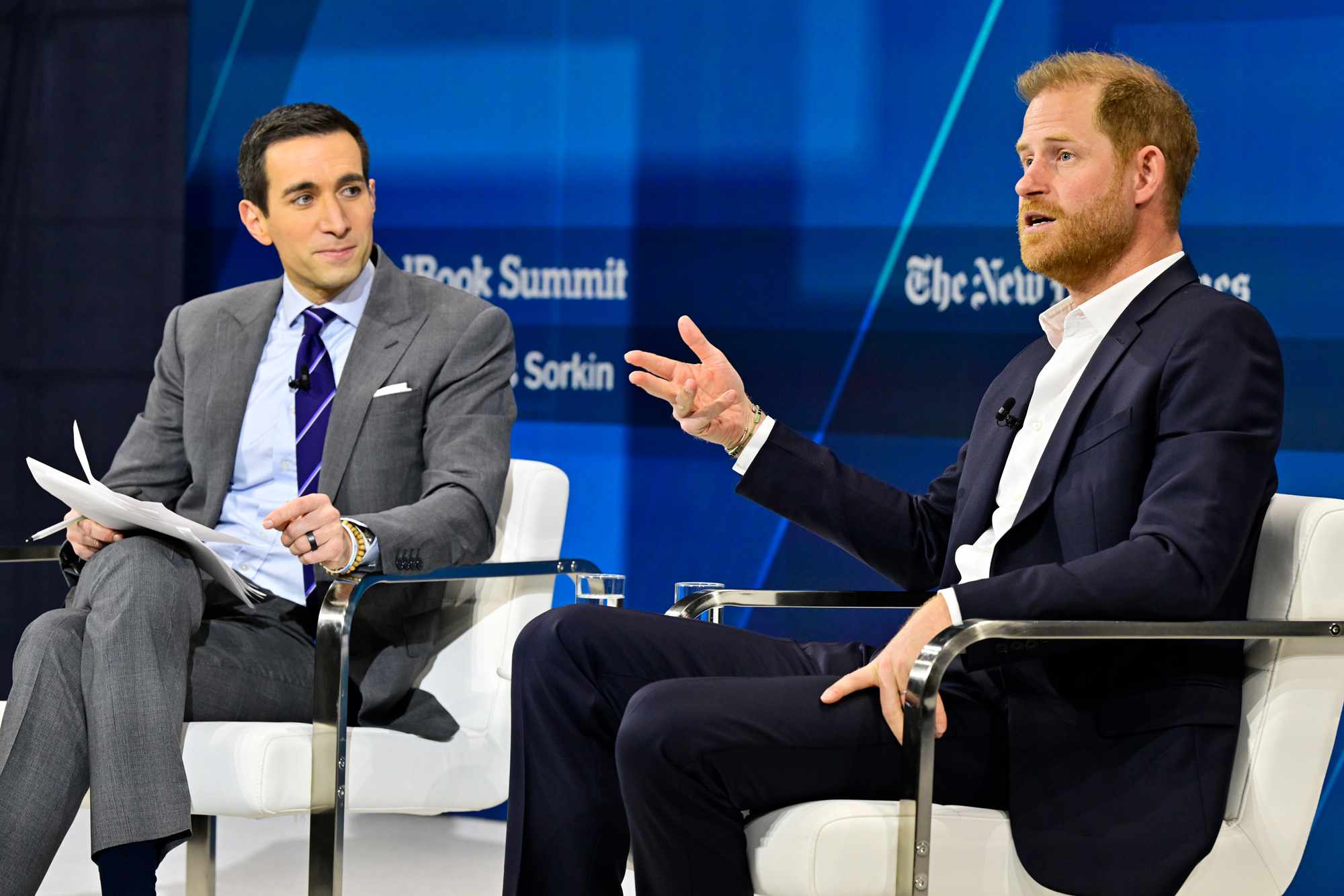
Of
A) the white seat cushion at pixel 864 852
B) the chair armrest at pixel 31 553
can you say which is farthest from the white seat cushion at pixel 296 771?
the white seat cushion at pixel 864 852

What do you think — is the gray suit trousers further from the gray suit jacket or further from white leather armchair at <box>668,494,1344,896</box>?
white leather armchair at <box>668,494,1344,896</box>

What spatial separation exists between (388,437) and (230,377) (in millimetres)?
370

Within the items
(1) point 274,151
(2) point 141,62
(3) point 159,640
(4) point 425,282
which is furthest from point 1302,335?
(2) point 141,62

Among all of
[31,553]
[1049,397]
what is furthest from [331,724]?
[1049,397]

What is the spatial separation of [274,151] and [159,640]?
42.0 inches

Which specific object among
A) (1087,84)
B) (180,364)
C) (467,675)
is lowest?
(467,675)

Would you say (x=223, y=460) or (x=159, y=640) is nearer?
(x=159, y=640)

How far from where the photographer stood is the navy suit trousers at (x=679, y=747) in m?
1.99

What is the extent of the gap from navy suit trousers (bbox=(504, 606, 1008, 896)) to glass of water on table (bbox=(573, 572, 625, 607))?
1.37 feet

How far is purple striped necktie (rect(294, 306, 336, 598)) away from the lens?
2879mm

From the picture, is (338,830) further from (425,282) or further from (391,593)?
(425,282)

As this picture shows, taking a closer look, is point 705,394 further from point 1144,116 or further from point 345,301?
point 345,301

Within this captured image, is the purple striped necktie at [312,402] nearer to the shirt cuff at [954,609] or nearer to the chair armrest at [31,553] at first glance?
the chair armrest at [31,553]

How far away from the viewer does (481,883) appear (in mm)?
3607
